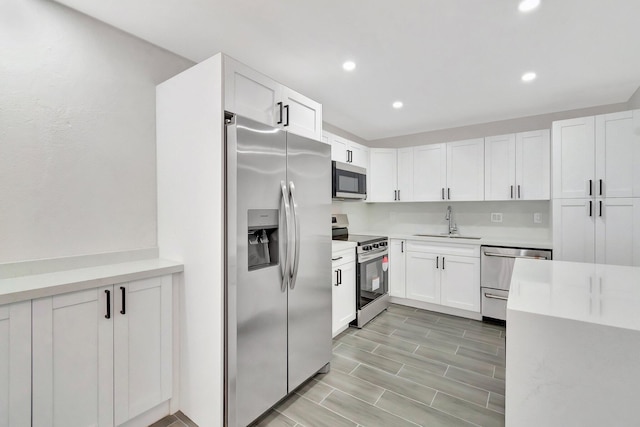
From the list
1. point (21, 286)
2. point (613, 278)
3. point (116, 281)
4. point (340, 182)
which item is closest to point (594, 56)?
point (613, 278)

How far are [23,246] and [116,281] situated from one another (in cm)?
54

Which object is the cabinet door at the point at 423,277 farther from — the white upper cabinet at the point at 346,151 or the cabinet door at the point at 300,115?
the cabinet door at the point at 300,115

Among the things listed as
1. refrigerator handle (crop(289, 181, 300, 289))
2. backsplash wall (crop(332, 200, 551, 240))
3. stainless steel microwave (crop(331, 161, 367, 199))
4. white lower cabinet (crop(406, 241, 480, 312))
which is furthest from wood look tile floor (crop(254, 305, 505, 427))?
stainless steel microwave (crop(331, 161, 367, 199))

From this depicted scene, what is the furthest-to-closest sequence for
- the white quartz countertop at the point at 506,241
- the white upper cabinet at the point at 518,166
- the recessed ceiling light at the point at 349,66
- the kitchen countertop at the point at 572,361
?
the white upper cabinet at the point at 518,166 → the white quartz countertop at the point at 506,241 → the recessed ceiling light at the point at 349,66 → the kitchen countertop at the point at 572,361

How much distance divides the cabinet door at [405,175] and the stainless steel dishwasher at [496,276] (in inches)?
50.7

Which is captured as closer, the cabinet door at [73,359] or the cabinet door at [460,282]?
the cabinet door at [73,359]

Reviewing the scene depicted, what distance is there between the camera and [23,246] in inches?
62.1

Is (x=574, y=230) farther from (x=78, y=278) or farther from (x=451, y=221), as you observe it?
(x=78, y=278)

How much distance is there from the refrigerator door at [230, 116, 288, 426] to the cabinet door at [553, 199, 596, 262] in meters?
2.96

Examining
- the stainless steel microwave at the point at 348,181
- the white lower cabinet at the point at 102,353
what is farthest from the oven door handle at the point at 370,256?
the white lower cabinet at the point at 102,353

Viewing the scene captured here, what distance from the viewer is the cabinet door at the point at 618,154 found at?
2691 mm

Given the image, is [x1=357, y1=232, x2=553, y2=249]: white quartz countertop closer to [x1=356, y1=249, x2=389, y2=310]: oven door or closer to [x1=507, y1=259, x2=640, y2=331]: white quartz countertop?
[x1=356, y1=249, x2=389, y2=310]: oven door

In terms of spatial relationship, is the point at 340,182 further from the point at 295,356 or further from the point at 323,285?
the point at 295,356

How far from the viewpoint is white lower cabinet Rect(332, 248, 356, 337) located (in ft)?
9.30
